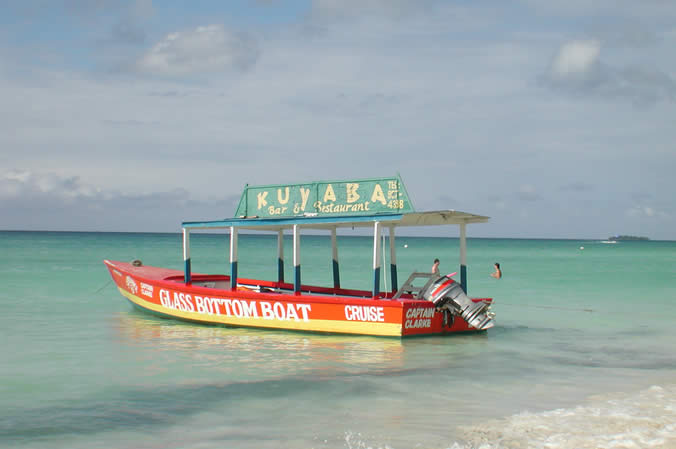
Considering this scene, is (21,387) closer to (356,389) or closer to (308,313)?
(356,389)

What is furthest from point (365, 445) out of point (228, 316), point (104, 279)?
point (104, 279)

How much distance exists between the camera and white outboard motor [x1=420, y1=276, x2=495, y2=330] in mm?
13414

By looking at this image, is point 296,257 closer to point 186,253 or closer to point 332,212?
point 332,212

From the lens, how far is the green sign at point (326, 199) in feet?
43.4

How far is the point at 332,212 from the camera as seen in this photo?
1395 centimetres

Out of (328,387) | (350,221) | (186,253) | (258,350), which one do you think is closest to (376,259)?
(350,221)

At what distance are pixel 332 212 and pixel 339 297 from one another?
1.72 meters

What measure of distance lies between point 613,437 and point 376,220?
6715mm

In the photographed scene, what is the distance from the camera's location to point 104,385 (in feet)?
32.2

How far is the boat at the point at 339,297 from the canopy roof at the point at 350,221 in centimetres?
2

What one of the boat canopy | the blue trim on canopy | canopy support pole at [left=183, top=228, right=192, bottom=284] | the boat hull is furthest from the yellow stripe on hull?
the blue trim on canopy

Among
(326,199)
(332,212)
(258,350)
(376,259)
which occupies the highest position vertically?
(326,199)

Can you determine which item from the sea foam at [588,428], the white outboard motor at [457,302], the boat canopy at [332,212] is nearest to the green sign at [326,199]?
the boat canopy at [332,212]

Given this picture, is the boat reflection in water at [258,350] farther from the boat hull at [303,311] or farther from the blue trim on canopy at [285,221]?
the blue trim on canopy at [285,221]
